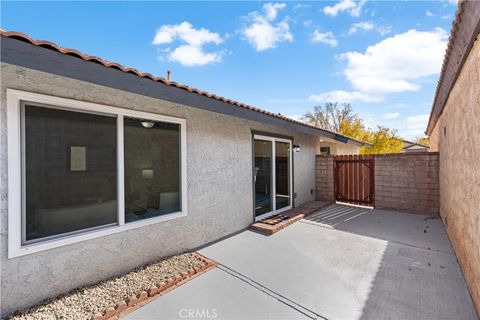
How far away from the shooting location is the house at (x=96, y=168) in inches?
114

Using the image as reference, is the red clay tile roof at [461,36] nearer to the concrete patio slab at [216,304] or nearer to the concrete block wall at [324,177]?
the concrete patio slab at [216,304]

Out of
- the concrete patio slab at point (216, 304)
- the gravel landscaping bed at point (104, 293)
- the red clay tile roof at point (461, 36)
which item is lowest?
the concrete patio slab at point (216, 304)

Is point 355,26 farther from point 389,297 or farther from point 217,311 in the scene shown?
point 217,311

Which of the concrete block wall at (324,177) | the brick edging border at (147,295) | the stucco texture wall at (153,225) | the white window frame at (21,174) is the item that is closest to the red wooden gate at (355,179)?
the concrete block wall at (324,177)

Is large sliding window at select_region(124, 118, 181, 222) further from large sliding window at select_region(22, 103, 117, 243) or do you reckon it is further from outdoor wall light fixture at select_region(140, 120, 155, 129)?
large sliding window at select_region(22, 103, 117, 243)

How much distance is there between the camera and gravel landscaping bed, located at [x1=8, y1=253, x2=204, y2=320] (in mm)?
2969

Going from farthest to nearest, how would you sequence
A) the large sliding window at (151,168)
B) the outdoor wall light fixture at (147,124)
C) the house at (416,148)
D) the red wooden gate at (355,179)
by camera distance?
1. the house at (416,148)
2. the red wooden gate at (355,179)
3. the outdoor wall light fixture at (147,124)
4. the large sliding window at (151,168)

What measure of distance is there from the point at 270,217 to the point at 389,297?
4595mm

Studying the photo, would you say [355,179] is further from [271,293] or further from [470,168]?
[271,293]

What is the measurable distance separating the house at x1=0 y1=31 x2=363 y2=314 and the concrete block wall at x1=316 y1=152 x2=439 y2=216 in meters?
6.83

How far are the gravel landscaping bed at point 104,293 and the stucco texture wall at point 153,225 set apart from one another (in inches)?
6.0

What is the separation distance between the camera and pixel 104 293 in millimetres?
3453

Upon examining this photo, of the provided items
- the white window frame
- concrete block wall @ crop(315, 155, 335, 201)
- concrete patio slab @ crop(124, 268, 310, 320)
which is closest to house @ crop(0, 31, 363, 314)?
the white window frame

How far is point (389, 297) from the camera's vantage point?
11.1 feet
